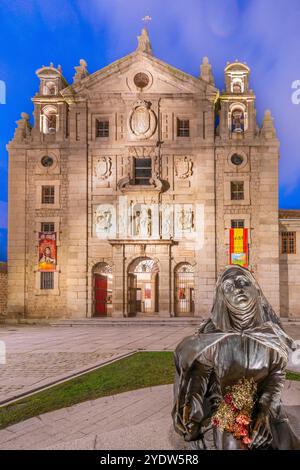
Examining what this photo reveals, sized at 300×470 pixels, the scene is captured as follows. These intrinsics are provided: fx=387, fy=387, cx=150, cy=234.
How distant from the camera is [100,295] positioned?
1245 inches

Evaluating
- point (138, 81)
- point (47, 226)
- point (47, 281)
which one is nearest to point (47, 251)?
point (47, 226)

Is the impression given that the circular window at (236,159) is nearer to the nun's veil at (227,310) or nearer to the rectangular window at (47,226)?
the rectangular window at (47,226)

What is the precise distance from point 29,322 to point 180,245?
1318cm

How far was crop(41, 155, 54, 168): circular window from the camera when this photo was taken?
31.8m

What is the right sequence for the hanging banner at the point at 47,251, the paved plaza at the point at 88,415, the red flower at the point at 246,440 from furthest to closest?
the hanging banner at the point at 47,251, the paved plaza at the point at 88,415, the red flower at the point at 246,440

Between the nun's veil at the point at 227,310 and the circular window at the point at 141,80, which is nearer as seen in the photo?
the nun's veil at the point at 227,310

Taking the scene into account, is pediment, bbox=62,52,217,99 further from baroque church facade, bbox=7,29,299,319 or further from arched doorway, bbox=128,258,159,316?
arched doorway, bbox=128,258,159,316

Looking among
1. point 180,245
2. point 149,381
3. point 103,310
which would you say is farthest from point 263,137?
point 149,381

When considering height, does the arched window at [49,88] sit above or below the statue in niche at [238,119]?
above

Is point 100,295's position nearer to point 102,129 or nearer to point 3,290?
point 3,290

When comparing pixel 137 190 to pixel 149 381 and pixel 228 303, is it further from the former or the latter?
pixel 228 303

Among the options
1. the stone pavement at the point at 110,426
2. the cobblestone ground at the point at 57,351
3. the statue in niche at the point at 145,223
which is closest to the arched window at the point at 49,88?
the statue in niche at the point at 145,223

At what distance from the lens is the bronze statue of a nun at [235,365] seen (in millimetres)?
4473

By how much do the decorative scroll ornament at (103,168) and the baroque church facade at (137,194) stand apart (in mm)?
84
